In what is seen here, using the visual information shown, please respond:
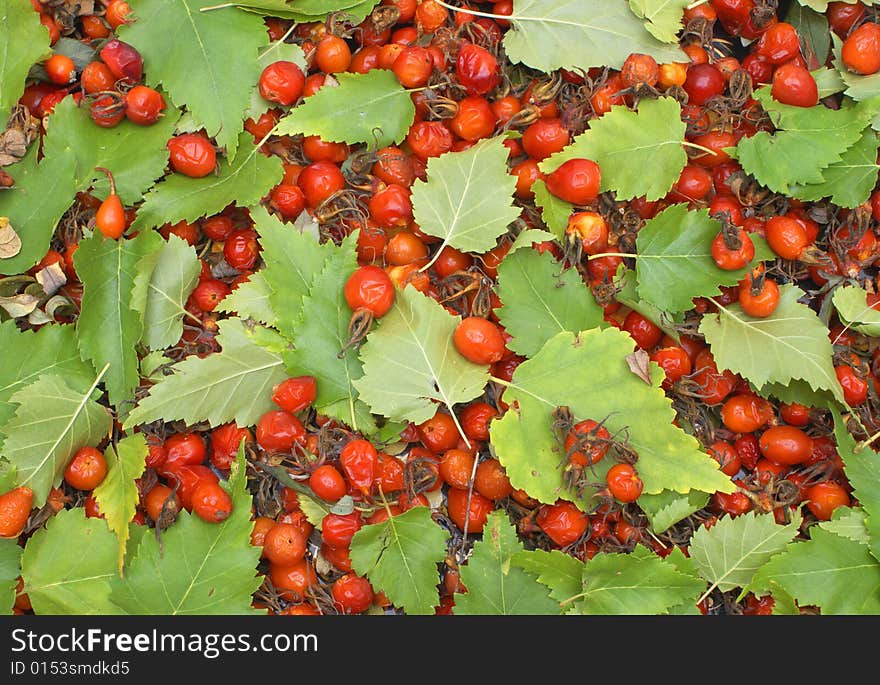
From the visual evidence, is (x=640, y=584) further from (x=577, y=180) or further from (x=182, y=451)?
(x=182, y=451)

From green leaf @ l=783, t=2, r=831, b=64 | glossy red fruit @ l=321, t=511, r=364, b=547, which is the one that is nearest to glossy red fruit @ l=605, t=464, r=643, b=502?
glossy red fruit @ l=321, t=511, r=364, b=547

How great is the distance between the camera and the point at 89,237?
242 cm

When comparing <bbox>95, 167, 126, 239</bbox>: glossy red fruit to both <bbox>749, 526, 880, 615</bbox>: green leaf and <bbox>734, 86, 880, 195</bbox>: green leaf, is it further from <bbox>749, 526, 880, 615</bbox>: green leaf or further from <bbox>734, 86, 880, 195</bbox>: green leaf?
<bbox>749, 526, 880, 615</bbox>: green leaf

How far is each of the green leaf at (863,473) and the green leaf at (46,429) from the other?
6.81 ft

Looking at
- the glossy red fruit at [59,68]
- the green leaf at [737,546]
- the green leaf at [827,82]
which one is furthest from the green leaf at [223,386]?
the green leaf at [827,82]

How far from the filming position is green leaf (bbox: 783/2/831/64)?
8.73 feet

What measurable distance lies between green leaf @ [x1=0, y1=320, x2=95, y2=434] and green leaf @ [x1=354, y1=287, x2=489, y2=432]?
813 millimetres

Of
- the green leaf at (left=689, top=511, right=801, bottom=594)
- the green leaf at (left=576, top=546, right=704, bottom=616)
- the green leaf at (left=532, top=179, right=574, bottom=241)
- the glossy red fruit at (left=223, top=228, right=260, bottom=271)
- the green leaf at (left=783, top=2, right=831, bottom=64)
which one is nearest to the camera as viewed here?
the green leaf at (left=576, top=546, right=704, bottom=616)

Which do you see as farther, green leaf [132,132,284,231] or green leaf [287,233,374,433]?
green leaf [132,132,284,231]

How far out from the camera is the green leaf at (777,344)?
7.73ft

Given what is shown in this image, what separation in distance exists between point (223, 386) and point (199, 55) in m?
0.97

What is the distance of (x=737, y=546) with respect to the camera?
2.33 meters

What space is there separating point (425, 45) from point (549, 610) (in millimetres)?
1689

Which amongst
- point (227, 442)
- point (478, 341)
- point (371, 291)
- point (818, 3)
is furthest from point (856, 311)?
point (227, 442)
